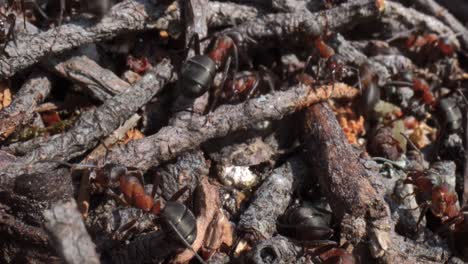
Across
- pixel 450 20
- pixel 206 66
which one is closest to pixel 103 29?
pixel 206 66

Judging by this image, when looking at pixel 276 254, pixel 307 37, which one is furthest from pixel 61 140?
pixel 307 37

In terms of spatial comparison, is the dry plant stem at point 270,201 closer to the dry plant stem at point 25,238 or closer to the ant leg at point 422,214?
the ant leg at point 422,214

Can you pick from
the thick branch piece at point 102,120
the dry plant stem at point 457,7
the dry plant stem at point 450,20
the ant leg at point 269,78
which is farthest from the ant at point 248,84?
the dry plant stem at point 457,7

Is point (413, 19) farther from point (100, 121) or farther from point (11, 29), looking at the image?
point (11, 29)

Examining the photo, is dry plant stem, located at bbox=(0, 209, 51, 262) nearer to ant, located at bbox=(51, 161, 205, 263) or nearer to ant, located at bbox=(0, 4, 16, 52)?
ant, located at bbox=(51, 161, 205, 263)

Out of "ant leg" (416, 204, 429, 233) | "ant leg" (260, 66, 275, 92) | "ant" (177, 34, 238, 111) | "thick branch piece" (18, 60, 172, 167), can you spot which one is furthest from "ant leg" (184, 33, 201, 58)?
"ant leg" (416, 204, 429, 233)

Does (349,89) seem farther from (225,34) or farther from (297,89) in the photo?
(225,34)
